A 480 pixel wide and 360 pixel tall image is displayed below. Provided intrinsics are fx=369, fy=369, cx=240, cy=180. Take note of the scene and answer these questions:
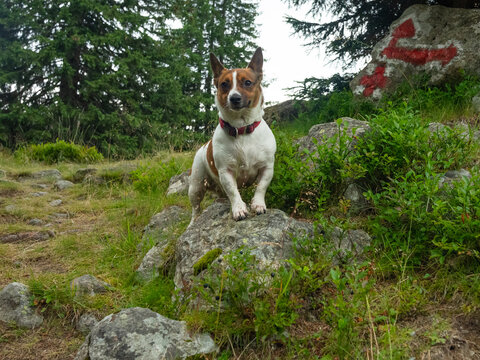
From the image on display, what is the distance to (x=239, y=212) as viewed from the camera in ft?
10.2

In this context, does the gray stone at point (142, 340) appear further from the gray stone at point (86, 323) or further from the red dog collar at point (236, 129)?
the red dog collar at point (236, 129)

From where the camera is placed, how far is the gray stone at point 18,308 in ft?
8.73

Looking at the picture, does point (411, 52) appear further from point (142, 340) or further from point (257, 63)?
point (142, 340)

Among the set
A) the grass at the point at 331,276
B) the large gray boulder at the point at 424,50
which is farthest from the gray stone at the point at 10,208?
the large gray boulder at the point at 424,50

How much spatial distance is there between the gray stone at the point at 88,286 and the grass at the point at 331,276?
0.22 ft

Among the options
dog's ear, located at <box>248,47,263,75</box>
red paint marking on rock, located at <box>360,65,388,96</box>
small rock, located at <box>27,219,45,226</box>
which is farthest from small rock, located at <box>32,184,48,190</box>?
red paint marking on rock, located at <box>360,65,388,96</box>

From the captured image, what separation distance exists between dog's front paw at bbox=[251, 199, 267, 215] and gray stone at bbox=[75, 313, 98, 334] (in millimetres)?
1492

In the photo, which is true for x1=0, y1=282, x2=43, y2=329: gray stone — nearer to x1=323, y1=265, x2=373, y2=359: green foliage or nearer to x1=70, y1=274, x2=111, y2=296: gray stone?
x1=70, y1=274, x2=111, y2=296: gray stone

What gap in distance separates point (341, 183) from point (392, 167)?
1.53 ft

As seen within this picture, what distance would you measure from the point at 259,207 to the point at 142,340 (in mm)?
1448

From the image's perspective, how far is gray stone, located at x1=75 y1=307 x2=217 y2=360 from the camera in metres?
2.01

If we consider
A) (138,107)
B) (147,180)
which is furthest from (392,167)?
(138,107)

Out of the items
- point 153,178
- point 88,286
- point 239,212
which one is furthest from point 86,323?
point 153,178

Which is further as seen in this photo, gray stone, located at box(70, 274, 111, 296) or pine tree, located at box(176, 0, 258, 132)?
pine tree, located at box(176, 0, 258, 132)
